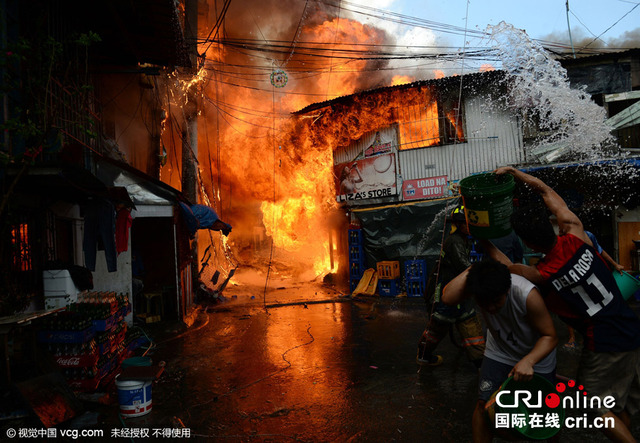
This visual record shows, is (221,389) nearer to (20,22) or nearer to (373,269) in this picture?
(20,22)

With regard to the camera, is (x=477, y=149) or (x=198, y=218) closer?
(x=198, y=218)

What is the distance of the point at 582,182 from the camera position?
13062 mm

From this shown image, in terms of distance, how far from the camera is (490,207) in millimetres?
3455

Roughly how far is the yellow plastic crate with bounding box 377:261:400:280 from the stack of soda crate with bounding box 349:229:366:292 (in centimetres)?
105

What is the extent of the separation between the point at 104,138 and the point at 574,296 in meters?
10.9

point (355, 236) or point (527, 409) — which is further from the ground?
point (355, 236)

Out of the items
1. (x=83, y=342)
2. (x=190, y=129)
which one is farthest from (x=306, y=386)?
(x=190, y=129)

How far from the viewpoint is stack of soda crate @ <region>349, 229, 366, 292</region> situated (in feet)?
48.6

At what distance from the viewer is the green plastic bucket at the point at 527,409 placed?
2688mm

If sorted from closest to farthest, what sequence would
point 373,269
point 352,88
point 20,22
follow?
point 20,22
point 373,269
point 352,88

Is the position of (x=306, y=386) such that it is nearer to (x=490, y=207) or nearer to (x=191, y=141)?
(x=490, y=207)

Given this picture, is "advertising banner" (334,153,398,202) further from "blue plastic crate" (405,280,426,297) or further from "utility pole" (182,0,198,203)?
"utility pole" (182,0,198,203)

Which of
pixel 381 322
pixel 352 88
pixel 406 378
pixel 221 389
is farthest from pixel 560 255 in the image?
pixel 352 88

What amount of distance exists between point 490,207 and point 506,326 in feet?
3.37
